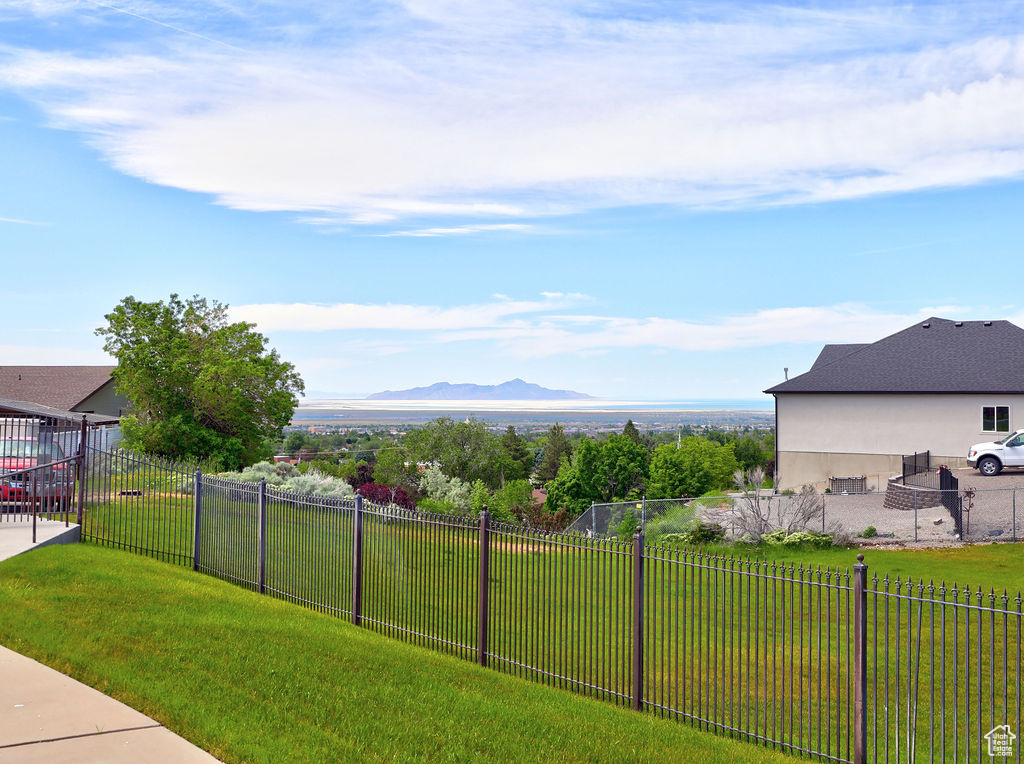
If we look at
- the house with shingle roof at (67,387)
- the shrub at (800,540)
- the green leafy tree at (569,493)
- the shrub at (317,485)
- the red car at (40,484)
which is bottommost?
the green leafy tree at (569,493)

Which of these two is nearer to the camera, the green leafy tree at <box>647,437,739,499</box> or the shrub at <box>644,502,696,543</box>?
the shrub at <box>644,502,696,543</box>

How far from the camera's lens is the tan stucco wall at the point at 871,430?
44.5 meters

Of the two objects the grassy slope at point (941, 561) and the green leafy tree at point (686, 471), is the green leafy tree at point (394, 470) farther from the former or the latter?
the grassy slope at point (941, 561)

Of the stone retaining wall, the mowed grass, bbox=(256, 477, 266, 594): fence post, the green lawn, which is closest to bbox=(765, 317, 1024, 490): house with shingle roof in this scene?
the stone retaining wall

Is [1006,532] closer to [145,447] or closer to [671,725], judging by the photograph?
[671,725]

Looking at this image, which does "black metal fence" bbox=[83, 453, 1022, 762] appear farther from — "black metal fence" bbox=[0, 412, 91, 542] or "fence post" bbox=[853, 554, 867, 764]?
"black metal fence" bbox=[0, 412, 91, 542]

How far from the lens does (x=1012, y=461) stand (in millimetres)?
33406

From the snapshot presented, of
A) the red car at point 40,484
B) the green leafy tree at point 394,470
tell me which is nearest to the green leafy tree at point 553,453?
the green leafy tree at point 394,470

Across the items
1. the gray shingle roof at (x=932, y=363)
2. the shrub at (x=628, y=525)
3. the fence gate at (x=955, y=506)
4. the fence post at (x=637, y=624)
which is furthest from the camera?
the gray shingle roof at (x=932, y=363)

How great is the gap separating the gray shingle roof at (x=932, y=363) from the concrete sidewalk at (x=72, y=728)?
4413cm

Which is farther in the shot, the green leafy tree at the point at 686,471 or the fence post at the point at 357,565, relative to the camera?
the green leafy tree at the point at 686,471

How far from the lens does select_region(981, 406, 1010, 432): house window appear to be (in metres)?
43.9

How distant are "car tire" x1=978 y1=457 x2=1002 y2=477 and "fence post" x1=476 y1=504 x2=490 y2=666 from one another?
2940 cm

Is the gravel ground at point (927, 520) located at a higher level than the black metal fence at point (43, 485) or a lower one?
lower
